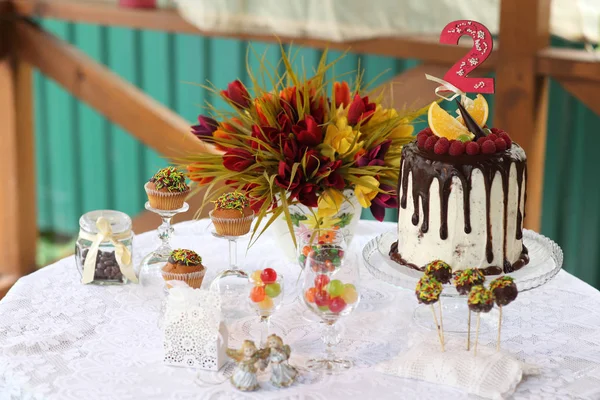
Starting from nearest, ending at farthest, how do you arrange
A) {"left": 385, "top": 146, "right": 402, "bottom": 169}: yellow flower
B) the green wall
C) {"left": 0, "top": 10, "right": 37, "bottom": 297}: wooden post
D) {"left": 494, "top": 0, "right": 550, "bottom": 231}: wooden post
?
{"left": 385, "top": 146, "right": 402, "bottom": 169}: yellow flower, {"left": 494, "top": 0, "right": 550, "bottom": 231}: wooden post, the green wall, {"left": 0, "top": 10, "right": 37, "bottom": 297}: wooden post

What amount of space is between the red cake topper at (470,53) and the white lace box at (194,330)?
2.00 ft

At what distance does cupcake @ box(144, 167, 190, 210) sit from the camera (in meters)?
1.57

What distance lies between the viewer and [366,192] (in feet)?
5.26

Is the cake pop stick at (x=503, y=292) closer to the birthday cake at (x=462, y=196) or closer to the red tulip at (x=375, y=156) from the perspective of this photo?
the birthday cake at (x=462, y=196)

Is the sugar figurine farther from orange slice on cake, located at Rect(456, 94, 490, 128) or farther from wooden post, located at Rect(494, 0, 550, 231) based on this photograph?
wooden post, located at Rect(494, 0, 550, 231)

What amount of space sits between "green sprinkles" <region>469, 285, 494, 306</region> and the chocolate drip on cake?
240mm

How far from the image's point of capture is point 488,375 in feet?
4.15

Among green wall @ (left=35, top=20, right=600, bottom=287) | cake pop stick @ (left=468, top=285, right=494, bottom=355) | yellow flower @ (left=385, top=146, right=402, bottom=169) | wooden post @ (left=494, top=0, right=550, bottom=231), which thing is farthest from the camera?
green wall @ (left=35, top=20, right=600, bottom=287)

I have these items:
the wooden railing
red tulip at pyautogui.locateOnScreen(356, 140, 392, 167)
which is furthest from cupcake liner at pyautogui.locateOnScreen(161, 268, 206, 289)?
the wooden railing

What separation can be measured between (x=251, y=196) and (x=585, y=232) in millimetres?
1699

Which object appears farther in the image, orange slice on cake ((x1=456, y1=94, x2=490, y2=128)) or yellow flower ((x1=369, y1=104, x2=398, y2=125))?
yellow flower ((x1=369, y1=104, x2=398, y2=125))

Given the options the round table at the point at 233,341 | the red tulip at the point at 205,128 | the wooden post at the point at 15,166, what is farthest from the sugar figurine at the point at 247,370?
the wooden post at the point at 15,166

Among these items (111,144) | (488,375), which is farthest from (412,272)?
(111,144)

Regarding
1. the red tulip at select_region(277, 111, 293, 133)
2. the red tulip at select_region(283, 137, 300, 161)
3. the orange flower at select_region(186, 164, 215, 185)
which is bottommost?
the orange flower at select_region(186, 164, 215, 185)
